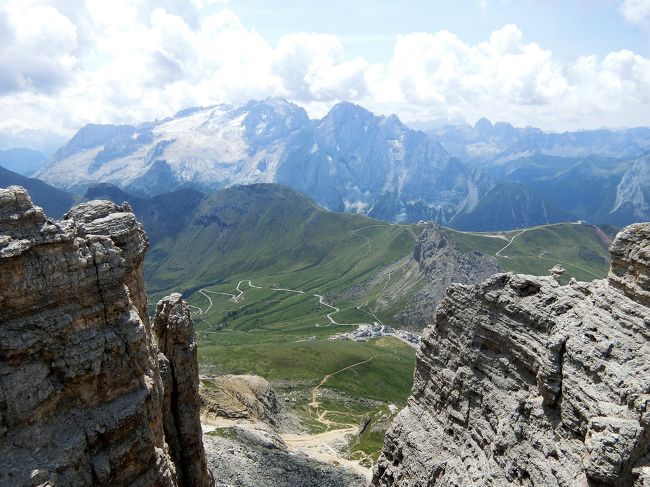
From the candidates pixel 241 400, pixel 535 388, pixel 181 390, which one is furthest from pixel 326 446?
pixel 535 388

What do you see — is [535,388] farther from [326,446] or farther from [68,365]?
[326,446]

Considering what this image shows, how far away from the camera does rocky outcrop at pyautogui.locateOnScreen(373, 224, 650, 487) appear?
110 feet

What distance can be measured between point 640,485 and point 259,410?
96752 millimetres

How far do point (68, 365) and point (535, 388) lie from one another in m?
38.0

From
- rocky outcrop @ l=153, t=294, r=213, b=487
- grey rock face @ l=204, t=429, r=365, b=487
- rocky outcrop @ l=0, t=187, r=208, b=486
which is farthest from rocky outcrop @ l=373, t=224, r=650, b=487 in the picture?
rocky outcrop @ l=0, t=187, r=208, b=486

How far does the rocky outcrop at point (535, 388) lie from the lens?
33.6 metres

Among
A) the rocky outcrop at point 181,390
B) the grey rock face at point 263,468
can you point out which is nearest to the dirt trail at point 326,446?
the grey rock face at point 263,468

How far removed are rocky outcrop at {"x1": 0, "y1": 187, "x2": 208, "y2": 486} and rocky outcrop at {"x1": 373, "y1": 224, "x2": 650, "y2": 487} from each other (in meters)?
27.4

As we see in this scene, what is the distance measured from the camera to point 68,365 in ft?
105

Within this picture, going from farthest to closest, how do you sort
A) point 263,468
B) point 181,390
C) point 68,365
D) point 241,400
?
point 241,400 → point 263,468 → point 181,390 → point 68,365

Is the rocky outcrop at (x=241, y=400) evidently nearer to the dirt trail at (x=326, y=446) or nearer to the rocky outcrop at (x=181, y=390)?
the dirt trail at (x=326, y=446)

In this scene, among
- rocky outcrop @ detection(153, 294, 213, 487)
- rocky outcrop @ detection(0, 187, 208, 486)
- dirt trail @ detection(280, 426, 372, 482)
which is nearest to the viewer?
rocky outcrop @ detection(0, 187, 208, 486)

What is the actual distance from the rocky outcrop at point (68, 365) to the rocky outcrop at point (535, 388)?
27353mm

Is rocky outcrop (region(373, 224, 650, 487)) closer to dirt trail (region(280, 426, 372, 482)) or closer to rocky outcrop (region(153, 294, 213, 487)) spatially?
rocky outcrop (region(153, 294, 213, 487))
